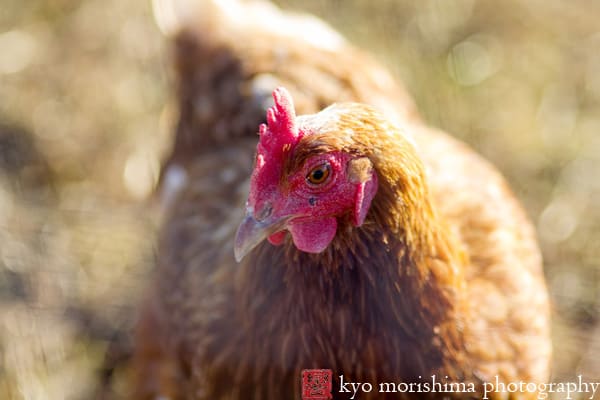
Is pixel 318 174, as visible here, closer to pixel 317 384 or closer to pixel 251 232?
pixel 251 232

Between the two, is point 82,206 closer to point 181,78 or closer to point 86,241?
point 86,241

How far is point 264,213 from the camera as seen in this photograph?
4.47 feet

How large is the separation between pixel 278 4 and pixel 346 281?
2.39m

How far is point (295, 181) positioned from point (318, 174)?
50mm

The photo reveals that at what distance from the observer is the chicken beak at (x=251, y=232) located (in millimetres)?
1354

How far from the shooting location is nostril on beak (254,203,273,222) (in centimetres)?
136

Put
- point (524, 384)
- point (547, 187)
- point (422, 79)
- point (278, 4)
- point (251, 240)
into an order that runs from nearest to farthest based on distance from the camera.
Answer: point (251, 240) < point (524, 384) < point (547, 187) < point (422, 79) < point (278, 4)

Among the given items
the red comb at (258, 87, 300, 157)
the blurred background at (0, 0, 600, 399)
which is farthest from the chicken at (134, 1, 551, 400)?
the blurred background at (0, 0, 600, 399)

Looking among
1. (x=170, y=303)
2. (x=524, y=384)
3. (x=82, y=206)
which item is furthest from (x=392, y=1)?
(x=524, y=384)

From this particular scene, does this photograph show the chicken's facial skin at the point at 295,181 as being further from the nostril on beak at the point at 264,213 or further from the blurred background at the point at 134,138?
the blurred background at the point at 134,138

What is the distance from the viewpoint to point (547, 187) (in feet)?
9.46

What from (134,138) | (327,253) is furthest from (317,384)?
(134,138)

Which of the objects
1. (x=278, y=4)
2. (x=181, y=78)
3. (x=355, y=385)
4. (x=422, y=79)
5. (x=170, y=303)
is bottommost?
(x=355, y=385)

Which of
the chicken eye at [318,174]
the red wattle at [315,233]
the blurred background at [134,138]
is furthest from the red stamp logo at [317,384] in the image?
the blurred background at [134,138]
